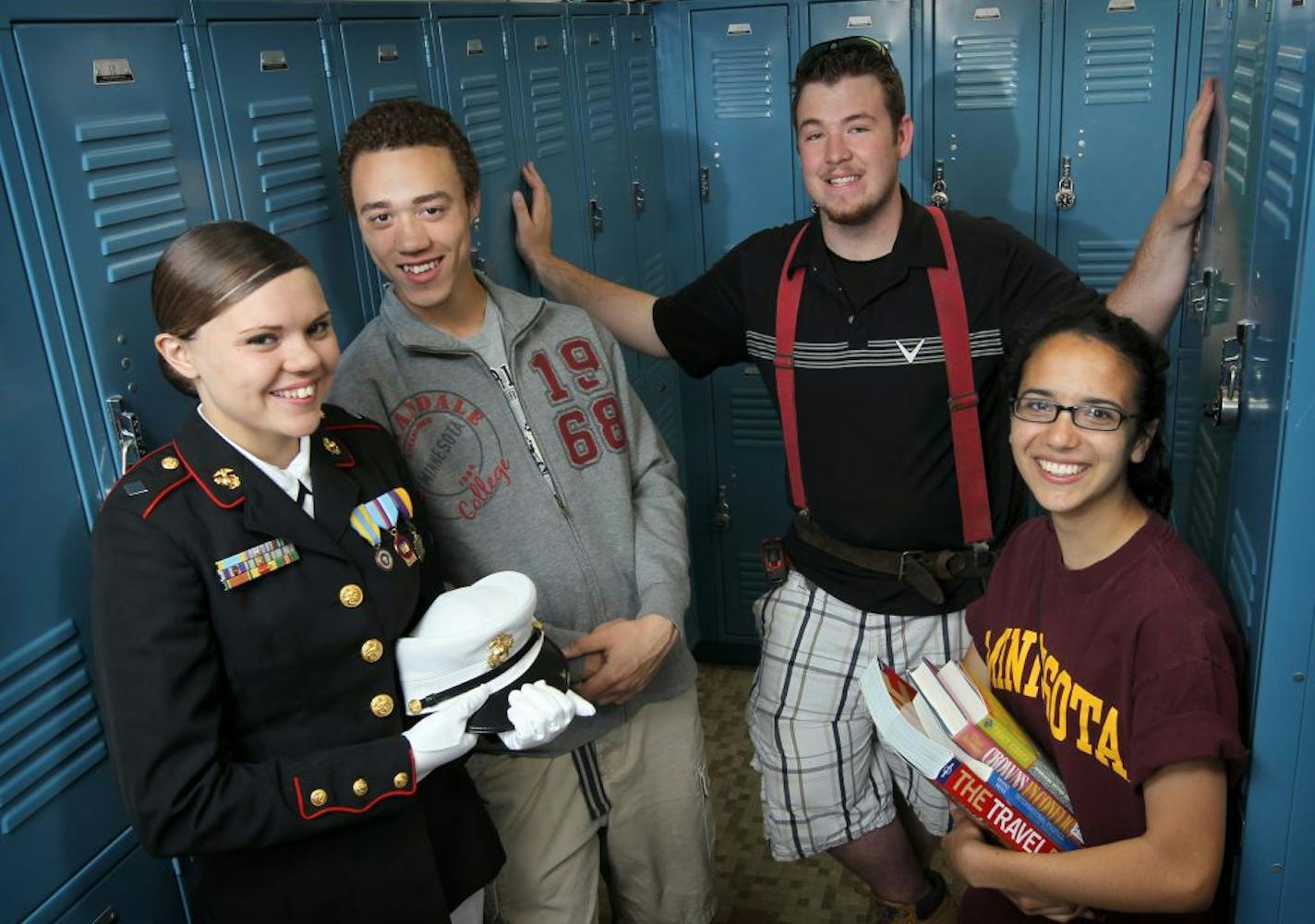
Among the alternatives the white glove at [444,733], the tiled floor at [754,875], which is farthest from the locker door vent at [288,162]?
the tiled floor at [754,875]

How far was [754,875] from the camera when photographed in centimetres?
297

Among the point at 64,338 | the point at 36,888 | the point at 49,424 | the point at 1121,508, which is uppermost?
the point at 64,338

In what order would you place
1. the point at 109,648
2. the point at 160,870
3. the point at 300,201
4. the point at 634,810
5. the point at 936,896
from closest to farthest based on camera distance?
1. the point at 109,648
2. the point at 160,870
3. the point at 300,201
4. the point at 634,810
5. the point at 936,896

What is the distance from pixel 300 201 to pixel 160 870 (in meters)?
1.09

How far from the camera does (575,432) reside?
197 cm

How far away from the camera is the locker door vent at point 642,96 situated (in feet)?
11.0

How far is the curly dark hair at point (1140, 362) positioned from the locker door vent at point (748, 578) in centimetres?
236

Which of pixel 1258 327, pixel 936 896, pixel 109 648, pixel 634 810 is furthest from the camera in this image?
pixel 936 896

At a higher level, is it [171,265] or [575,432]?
[171,265]

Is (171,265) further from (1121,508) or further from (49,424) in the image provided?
(1121,508)

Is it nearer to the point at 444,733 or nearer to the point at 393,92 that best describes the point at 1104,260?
the point at 393,92

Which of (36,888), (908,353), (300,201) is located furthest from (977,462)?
(36,888)

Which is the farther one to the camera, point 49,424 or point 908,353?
point 908,353

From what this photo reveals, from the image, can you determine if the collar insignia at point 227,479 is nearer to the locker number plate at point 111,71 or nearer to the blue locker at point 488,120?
the locker number plate at point 111,71
